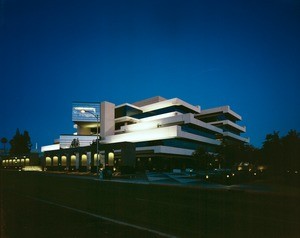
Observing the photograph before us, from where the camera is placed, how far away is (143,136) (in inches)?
3142

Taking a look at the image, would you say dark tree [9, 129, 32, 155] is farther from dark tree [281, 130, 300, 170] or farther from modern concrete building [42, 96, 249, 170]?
dark tree [281, 130, 300, 170]

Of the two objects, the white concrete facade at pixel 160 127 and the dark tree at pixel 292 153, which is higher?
the white concrete facade at pixel 160 127

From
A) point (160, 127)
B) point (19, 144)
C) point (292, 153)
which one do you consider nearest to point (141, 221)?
point (292, 153)

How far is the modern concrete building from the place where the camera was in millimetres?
63891

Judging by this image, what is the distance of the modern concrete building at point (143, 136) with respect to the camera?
63.9 metres

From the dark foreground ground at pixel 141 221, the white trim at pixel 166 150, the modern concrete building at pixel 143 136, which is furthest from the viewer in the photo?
the white trim at pixel 166 150

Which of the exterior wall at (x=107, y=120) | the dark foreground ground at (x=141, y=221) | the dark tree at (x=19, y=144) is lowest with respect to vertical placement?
the dark foreground ground at (x=141, y=221)

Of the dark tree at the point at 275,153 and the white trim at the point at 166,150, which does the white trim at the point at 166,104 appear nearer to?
the white trim at the point at 166,150

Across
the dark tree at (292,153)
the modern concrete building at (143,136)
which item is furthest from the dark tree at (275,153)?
the modern concrete building at (143,136)

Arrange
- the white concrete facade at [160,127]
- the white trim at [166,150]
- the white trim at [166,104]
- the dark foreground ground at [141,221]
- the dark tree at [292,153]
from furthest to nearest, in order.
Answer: the white trim at [166,104]
the white concrete facade at [160,127]
the white trim at [166,150]
the dark tree at [292,153]
the dark foreground ground at [141,221]

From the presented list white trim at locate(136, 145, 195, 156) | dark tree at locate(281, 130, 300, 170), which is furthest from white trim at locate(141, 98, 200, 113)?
dark tree at locate(281, 130, 300, 170)

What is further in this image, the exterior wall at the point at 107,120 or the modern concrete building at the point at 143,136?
the exterior wall at the point at 107,120

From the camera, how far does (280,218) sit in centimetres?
1122

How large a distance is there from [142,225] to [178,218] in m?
1.83
